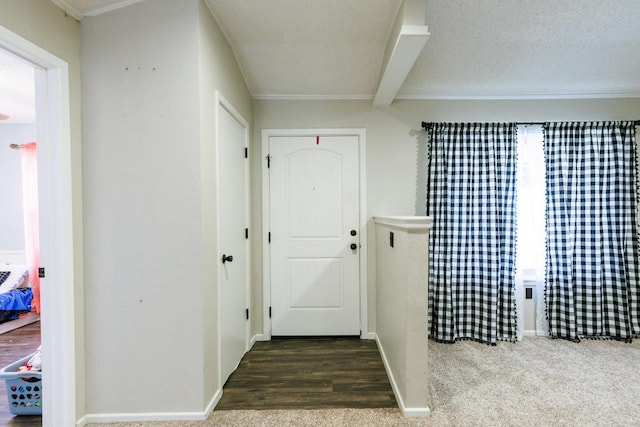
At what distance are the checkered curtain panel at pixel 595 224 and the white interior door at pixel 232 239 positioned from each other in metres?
2.82

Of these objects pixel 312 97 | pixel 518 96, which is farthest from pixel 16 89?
pixel 518 96

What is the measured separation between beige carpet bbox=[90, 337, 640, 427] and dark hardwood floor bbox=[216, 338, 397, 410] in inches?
3.7

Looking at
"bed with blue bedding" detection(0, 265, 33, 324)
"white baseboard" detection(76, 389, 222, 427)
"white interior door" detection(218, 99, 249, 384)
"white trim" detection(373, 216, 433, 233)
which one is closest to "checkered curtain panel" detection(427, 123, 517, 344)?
"white trim" detection(373, 216, 433, 233)

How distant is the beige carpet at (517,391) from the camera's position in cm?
162

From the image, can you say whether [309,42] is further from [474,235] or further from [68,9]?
[474,235]

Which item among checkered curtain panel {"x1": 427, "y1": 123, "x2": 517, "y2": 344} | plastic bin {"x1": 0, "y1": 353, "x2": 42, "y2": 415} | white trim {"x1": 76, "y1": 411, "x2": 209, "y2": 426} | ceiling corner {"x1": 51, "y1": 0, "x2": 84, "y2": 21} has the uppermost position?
ceiling corner {"x1": 51, "y1": 0, "x2": 84, "y2": 21}

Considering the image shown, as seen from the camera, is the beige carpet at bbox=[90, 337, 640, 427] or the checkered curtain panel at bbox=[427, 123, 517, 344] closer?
the beige carpet at bbox=[90, 337, 640, 427]

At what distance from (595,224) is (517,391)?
1.78 metres

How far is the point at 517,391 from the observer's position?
6.13 feet

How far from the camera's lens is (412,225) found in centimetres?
159

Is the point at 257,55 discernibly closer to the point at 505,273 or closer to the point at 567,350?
the point at 505,273

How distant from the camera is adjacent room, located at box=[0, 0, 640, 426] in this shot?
5.24 feet

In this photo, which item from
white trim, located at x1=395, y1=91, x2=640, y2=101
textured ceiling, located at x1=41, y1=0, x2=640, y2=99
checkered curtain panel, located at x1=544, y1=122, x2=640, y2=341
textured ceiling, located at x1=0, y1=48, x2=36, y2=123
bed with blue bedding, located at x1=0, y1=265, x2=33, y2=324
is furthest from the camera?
bed with blue bedding, located at x1=0, y1=265, x2=33, y2=324

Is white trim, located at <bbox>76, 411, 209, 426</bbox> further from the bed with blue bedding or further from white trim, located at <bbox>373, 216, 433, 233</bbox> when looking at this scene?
the bed with blue bedding
